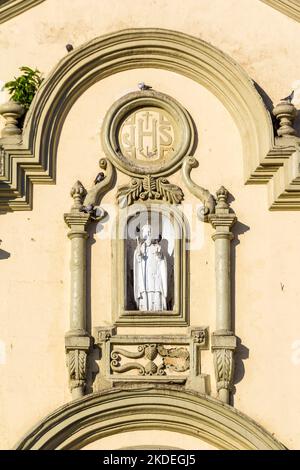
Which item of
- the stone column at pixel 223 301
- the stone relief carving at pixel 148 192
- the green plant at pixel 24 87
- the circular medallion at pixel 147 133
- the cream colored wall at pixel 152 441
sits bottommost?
the cream colored wall at pixel 152 441

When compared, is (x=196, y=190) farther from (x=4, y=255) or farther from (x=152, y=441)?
(x=152, y=441)

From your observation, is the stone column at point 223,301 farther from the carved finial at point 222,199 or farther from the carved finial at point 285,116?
the carved finial at point 285,116

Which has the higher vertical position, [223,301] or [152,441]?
[223,301]

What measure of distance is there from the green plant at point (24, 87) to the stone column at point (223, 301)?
227cm

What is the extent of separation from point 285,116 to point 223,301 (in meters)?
2.13

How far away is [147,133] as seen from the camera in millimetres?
26312

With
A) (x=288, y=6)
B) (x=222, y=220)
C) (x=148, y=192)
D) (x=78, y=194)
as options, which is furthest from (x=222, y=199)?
(x=288, y=6)

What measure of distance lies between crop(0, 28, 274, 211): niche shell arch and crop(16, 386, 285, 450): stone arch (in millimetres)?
2348

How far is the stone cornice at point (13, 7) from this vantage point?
2642 centimetres

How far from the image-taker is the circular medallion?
1030 inches

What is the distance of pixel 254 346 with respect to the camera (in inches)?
1010

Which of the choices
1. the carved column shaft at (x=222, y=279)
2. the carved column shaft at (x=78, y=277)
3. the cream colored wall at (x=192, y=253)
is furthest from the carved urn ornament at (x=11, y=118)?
the carved column shaft at (x=222, y=279)

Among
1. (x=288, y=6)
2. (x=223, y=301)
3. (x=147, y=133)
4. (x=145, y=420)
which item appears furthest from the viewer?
(x=288, y=6)

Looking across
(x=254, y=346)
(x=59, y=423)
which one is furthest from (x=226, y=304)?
(x=59, y=423)
